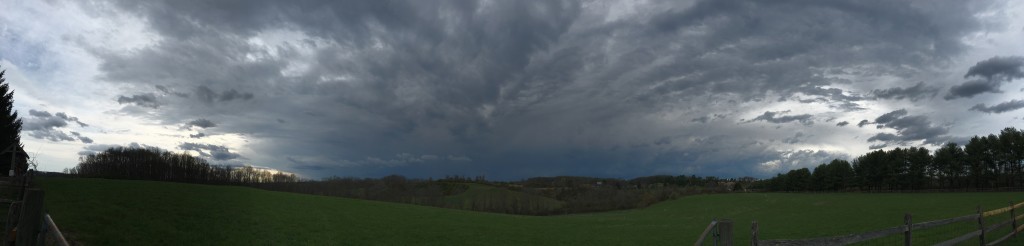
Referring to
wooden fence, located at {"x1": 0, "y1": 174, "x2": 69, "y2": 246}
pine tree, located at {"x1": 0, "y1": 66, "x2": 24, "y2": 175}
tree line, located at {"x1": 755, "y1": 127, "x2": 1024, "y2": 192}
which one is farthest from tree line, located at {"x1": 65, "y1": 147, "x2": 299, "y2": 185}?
tree line, located at {"x1": 755, "y1": 127, "x2": 1024, "y2": 192}

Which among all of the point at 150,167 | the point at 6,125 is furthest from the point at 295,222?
the point at 150,167

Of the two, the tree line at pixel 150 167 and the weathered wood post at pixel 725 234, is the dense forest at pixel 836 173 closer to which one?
the tree line at pixel 150 167

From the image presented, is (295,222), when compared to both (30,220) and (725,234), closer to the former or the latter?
(30,220)

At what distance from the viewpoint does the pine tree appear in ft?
181

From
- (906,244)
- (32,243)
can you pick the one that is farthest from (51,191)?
(906,244)

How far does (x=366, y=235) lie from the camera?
46219 mm

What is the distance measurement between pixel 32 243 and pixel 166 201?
47.7 metres

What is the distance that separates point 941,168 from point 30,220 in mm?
141683

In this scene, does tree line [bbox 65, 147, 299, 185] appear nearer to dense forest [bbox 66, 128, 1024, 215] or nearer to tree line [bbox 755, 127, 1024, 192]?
dense forest [bbox 66, 128, 1024, 215]

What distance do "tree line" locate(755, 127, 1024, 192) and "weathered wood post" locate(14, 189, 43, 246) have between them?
4769 inches

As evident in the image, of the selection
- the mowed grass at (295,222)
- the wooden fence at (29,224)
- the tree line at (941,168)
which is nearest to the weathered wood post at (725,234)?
the wooden fence at (29,224)

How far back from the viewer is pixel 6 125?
2208 inches

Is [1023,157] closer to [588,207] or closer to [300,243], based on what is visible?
[588,207]

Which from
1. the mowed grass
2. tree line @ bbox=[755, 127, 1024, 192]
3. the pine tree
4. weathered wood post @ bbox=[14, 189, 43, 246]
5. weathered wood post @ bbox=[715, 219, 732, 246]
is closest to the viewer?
weathered wood post @ bbox=[715, 219, 732, 246]
